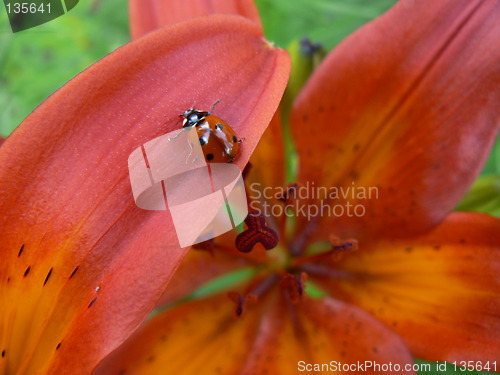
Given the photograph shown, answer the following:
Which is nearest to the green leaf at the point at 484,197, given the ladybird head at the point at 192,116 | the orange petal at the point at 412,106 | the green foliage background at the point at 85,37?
the orange petal at the point at 412,106

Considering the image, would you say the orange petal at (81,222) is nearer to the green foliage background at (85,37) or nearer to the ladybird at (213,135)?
the ladybird at (213,135)

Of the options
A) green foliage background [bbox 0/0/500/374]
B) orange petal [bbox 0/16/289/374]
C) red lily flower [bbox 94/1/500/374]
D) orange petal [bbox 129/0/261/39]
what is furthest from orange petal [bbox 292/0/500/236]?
green foliage background [bbox 0/0/500/374]

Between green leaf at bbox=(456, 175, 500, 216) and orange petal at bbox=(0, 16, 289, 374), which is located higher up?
orange petal at bbox=(0, 16, 289, 374)

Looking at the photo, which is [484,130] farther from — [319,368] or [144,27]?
[144,27]

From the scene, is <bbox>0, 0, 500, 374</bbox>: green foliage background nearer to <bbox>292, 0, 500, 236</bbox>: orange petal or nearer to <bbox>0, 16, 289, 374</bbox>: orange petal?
<bbox>292, 0, 500, 236</bbox>: orange petal

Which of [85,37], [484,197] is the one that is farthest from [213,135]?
[85,37]

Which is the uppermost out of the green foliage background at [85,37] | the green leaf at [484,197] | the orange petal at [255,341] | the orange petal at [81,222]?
the orange petal at [81,222]

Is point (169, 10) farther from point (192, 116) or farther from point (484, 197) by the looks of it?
point (484, 197)

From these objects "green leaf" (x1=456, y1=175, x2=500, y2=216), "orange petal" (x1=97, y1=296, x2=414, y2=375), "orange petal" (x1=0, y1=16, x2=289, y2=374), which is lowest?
"orange petal" (x1=97, y1=296, x2=414, y2=375)

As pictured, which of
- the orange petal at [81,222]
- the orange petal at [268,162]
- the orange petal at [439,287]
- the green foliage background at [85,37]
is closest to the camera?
the orange petal at [81,222]
